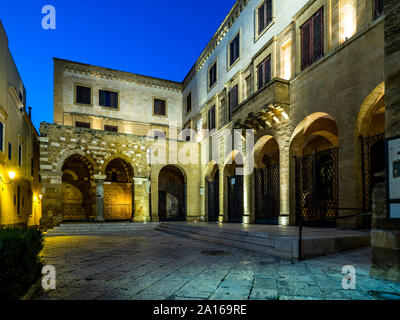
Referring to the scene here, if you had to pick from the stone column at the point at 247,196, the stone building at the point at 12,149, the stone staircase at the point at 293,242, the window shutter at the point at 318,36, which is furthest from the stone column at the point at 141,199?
the window shutter at the point at 318,36

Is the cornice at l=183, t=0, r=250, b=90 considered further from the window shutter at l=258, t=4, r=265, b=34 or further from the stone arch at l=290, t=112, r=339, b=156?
the stone arch at l=290, t=112, r=339, b=156

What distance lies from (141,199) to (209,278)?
45.9ft

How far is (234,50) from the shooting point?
1700cm

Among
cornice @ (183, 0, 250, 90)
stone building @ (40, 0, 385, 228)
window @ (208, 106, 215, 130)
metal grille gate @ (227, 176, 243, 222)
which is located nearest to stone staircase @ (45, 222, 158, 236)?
stone building @ (40, 0, 385, 228)

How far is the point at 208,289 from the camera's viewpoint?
4039mm

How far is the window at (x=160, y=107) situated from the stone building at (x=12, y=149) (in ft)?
34.5

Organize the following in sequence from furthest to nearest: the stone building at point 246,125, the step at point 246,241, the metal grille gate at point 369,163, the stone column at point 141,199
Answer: the stone column at point 141,199 → the stone building at point 246,125 → the metal grille gate at point 369,163 → the step at point 246,241

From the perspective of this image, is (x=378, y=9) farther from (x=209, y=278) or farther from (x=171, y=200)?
(x=171, y=200)

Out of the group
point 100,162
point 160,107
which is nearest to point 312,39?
point 100,162

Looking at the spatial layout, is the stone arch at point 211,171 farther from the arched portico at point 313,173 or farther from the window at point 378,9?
the window at point 378,9

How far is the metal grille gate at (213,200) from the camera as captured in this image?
60.8 ft

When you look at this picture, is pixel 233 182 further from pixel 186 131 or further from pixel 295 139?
pixel 186 131
